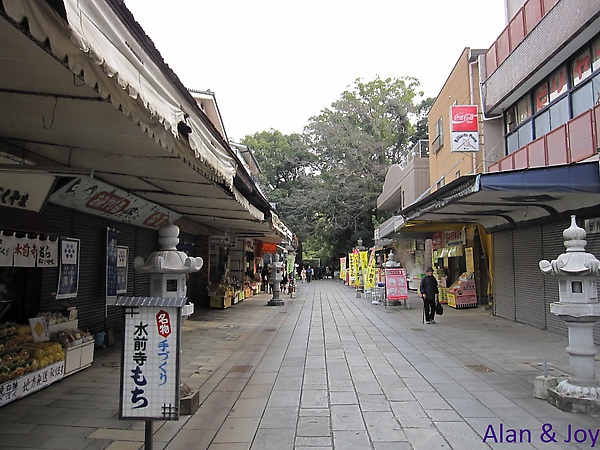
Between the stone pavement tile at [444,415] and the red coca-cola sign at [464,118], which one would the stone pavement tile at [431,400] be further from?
the red coca-cola sign at [464,118]

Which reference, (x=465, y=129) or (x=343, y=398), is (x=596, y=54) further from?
(x=343, y=398)

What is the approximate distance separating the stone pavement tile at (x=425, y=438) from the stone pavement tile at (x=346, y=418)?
0.52m

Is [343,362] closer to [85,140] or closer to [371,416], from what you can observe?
[371,416]

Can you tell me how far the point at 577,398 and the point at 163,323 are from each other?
4641mm

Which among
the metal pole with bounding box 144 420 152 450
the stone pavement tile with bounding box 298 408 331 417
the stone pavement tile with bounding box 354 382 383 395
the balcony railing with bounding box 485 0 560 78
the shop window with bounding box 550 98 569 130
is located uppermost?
the balcony railing with bounding box 485 0 560 78

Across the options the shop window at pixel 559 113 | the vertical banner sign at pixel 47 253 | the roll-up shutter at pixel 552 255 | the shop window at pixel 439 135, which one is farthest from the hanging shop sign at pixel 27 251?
the shop window at pixel 439 135

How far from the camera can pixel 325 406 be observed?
5500mm

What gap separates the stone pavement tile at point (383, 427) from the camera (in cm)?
446

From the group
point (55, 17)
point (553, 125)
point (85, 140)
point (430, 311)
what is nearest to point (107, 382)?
point (85, 140)

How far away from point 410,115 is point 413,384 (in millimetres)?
36676

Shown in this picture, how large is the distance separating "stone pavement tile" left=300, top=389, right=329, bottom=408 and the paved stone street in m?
0.02

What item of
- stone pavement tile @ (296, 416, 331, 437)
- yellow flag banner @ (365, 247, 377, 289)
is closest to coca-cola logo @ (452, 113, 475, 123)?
yellow flag banner @ (365, 247, 377, 289)

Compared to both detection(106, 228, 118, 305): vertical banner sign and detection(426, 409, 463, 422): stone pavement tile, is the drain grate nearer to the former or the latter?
detection(426, 409, 463, 422): stone pavement tile

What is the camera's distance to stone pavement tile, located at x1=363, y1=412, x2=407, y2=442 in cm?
446
